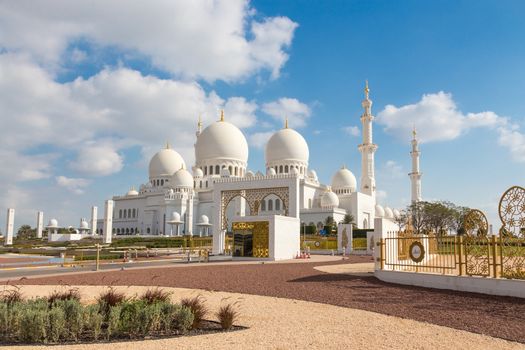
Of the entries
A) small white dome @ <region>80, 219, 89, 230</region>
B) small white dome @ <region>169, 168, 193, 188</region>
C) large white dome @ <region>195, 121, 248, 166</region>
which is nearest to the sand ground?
large white dome @ <region>195, 121, 248, 166</region>

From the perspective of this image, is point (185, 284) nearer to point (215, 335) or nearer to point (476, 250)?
point (215, 335)

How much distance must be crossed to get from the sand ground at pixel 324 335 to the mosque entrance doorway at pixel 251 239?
17729 millimetres

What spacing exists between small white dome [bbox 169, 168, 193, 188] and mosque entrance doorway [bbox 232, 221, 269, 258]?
4192cm

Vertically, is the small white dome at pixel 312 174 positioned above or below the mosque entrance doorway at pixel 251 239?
above

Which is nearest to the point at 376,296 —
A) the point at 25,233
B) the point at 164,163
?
the point at 164,163

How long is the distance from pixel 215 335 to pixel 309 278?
28.0 feet

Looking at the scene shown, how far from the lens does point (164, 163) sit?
255ft

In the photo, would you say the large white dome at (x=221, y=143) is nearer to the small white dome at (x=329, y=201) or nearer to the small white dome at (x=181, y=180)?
the small white dome at (x=181, y=180)

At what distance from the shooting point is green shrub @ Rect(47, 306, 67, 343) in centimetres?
671

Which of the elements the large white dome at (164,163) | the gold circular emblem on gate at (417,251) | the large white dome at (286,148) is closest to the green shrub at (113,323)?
the gold circular emblem on gate at (417,251)

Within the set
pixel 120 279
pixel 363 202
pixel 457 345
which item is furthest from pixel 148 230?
pixel 457 345

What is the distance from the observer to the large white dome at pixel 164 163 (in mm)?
77438

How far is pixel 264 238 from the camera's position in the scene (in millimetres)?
27141

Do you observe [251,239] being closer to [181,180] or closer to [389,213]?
[181,180]
